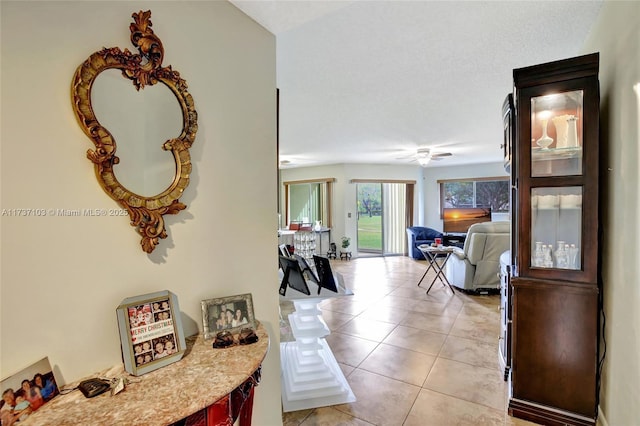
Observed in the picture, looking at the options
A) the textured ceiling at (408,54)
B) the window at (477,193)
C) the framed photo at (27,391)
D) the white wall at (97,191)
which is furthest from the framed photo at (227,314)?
the window at (477,193)

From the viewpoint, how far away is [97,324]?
973mm

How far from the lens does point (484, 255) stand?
459 centimetres

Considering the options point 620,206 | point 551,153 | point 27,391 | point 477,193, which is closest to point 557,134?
point 551,153

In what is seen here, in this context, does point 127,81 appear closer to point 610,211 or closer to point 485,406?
point 610,211

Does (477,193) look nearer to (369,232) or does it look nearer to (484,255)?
(369,232)

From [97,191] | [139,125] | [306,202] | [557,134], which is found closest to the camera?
[97,191]

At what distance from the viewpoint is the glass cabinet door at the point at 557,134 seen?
1804 mm

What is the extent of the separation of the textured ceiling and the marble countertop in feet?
4.99

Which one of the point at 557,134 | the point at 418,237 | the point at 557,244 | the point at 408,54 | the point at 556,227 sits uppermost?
the point at 408,54

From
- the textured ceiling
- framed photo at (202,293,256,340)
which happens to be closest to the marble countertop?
framed photo at (202,293,256,340)

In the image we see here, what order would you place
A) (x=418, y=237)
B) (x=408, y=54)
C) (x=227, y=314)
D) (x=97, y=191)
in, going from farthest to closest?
1. (x=418, y=237)
2. (x=408, y=54)
3. (x=227, y=314)
4. (x=97, y=191)

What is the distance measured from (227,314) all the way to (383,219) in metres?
7.48

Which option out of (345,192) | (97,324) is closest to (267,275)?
(97,324)

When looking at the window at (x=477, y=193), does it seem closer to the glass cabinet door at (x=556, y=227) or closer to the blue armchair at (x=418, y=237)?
the blue armchair at (x=418, y=237)
